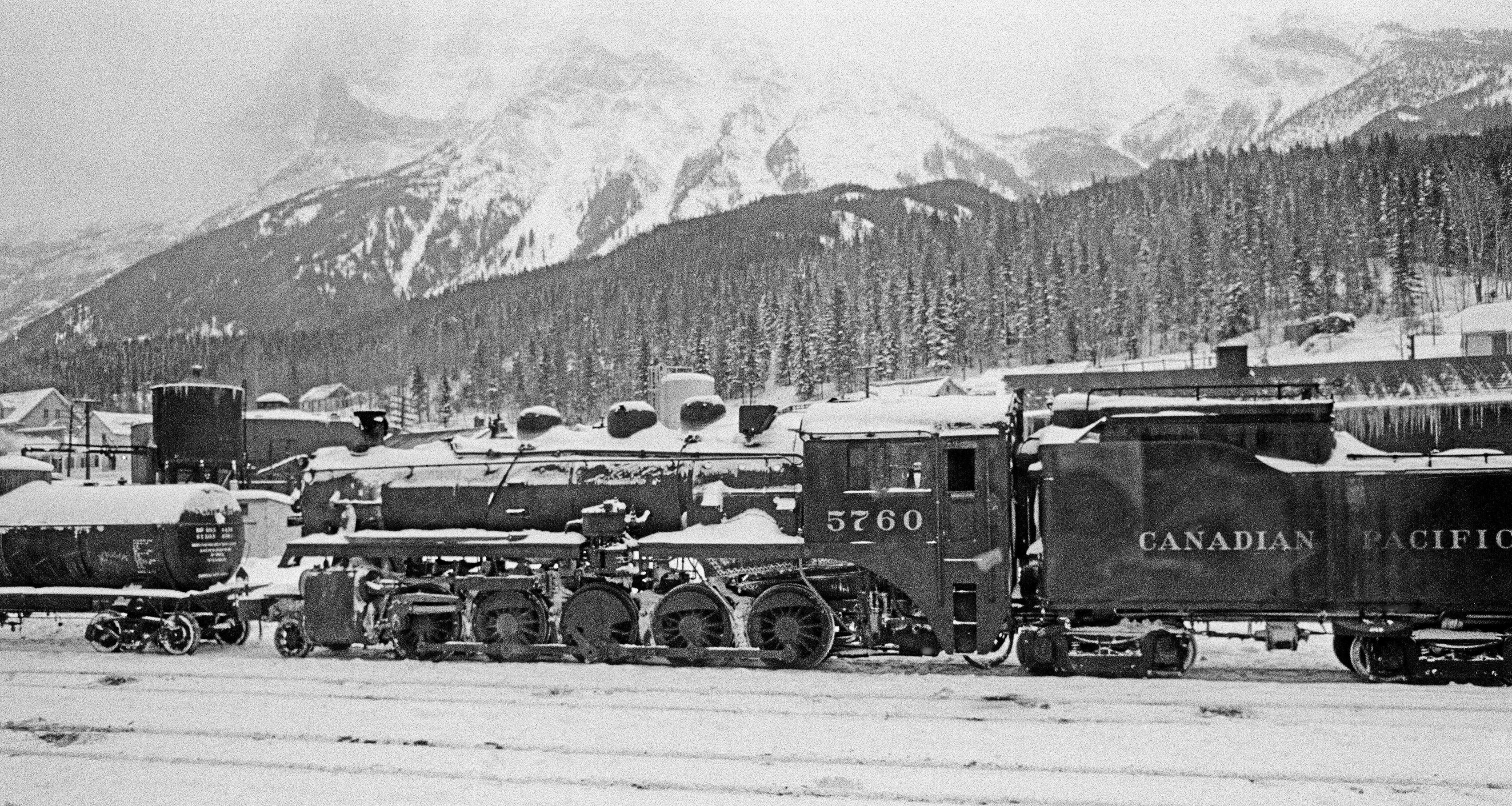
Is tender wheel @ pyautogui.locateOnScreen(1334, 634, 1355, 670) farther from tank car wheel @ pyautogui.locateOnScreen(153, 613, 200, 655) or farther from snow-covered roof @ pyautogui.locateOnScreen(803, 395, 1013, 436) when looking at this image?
tank car wheel @ pyautogui.locateOnScreen(153, 613, 200, 655)

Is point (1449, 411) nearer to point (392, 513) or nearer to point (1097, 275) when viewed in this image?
point (1097, 275)

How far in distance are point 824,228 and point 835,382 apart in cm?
8729

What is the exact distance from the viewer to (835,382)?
92.3m

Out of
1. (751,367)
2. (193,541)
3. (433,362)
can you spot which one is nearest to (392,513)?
(193,541)

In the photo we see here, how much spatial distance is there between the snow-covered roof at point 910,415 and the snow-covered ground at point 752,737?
2989 millimetres

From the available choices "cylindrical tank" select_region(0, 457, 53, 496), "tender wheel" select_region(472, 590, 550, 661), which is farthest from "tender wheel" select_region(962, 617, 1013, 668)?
"cylindrical tank" select_region(0, 457, 53, 496)

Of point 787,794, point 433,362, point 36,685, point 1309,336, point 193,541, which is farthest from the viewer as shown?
point 433,362

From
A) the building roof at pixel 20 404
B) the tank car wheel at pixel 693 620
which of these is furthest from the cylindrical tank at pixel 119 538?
the building roof at pixel 20 404

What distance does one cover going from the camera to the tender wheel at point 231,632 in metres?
16.9

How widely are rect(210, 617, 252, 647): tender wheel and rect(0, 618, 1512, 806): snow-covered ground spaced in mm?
3097

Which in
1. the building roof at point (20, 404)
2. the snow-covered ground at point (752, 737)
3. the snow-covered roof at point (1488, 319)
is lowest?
the snow-covered ground at point (752, 737)

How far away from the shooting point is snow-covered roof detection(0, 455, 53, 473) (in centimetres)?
4112

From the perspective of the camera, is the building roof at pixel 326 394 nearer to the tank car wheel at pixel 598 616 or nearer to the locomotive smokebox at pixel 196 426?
the locomotive smokebox at pixel 196 426

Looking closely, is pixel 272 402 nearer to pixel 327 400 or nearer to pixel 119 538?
pixel 327 400
